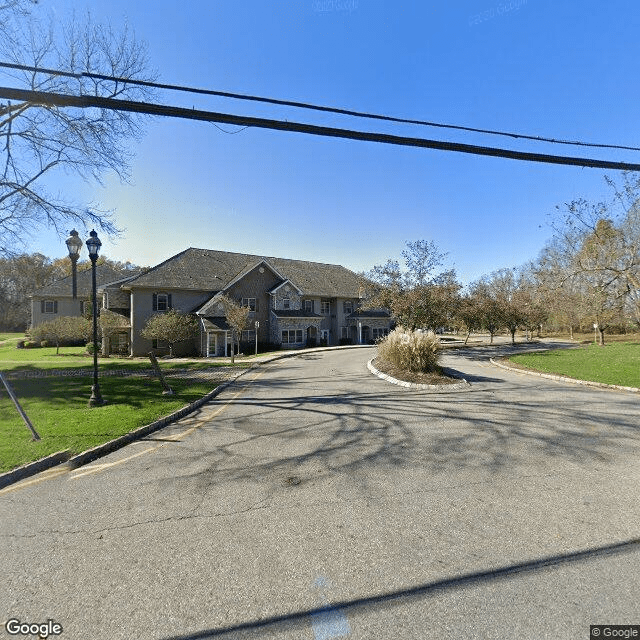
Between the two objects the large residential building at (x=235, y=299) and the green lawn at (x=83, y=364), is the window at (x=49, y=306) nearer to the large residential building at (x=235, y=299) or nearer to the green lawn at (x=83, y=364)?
the large residential building at (x=235, y=299)

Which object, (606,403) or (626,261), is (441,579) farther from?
(626,261)

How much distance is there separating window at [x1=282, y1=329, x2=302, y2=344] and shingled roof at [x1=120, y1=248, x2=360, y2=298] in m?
4.87

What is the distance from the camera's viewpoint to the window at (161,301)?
1242 inches

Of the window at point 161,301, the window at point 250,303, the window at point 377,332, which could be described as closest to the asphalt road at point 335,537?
the window at point 161,301

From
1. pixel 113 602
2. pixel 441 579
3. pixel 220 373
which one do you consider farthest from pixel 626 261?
pixel 113 602

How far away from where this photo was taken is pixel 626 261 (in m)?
24.6

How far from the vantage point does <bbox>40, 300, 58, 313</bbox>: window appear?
39969 millimetres

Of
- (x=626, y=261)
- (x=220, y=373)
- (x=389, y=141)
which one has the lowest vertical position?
(x=220, y=373)

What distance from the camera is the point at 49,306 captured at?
132ft

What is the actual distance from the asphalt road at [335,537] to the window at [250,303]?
28850mm

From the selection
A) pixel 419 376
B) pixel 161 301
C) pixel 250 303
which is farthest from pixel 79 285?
pixel 419 376

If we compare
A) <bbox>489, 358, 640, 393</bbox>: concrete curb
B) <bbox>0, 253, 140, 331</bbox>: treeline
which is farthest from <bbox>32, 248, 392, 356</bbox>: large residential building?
<bbox>0, 253, 140, 331</bbox>: treeline

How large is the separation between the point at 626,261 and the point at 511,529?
29388mm

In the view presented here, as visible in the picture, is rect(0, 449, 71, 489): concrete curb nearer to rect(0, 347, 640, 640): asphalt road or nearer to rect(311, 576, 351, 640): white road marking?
rect(0, 347, 640, 640): asphalt road
